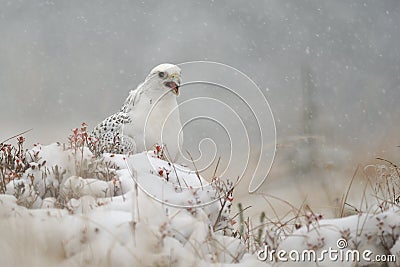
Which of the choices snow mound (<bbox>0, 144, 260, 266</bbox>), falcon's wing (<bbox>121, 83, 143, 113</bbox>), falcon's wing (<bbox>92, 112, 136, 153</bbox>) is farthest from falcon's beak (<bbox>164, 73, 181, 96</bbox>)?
snow mound (<bbox>0, 144, 260, 266</bbox>)

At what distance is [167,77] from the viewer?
195 inches

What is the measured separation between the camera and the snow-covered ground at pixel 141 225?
2658mm

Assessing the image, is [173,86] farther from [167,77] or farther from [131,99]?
[131,99]

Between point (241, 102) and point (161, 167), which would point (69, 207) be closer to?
point (161, 167)

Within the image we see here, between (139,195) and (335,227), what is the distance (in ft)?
4.04

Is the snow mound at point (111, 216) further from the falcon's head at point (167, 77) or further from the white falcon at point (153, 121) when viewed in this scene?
the falcon's head at point (167, 77)

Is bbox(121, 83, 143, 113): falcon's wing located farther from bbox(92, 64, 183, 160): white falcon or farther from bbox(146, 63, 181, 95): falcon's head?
bbox(146, 63, 181, 95): falcon's head

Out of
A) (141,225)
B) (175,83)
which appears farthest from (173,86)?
(141,225)

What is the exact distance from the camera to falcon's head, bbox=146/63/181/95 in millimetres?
4898

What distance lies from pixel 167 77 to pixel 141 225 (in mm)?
2459

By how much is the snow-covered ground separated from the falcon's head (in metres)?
1.32

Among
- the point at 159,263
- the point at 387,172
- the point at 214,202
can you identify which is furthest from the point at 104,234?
the point at 387,172

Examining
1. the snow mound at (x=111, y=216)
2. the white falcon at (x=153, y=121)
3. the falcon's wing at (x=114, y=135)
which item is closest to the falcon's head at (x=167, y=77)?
the white falcon at (x=153, y=121)

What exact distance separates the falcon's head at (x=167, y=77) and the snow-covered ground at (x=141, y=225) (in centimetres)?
132
